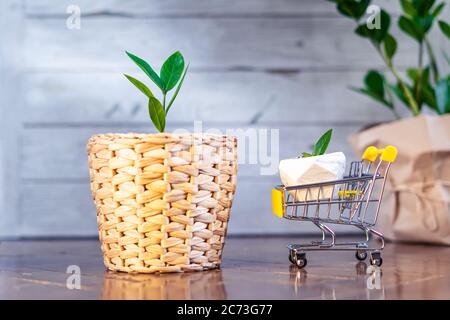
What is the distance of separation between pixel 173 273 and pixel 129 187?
0.52 feet

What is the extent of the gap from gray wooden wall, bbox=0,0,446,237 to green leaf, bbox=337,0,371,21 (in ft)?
0.61

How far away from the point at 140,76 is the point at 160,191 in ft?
2.87

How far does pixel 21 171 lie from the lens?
190 centimetres

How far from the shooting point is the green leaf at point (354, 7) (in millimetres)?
1716

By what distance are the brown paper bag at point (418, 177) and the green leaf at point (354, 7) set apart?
31 centimetres

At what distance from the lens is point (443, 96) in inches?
63.6

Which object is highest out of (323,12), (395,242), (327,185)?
(323,12)

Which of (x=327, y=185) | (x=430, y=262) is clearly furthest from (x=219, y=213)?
(x=430, y=262)

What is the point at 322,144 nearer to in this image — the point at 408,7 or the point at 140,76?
the point at 408,7

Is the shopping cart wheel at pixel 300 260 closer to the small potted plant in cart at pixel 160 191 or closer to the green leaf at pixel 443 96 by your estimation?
the small potted plant in cart at pixel 160 191

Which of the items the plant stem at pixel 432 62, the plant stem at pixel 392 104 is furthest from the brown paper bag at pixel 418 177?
the plant stem at pixel 432 62

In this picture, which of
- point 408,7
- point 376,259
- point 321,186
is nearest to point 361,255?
point 376,259

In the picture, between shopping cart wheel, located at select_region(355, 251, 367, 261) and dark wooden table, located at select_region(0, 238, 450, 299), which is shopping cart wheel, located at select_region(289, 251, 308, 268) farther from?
shopping cart wheel, located at select_region(355, 251, 367, 261)
